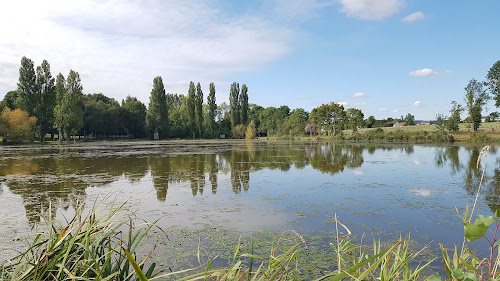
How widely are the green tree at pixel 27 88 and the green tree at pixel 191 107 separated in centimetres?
2531

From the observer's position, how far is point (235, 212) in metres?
6.80

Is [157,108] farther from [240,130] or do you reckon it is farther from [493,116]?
[493,116]

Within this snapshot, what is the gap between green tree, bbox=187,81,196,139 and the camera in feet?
203

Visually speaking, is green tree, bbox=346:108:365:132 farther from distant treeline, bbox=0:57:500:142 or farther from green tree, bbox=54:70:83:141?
green tree, bbox=54:70:83:141

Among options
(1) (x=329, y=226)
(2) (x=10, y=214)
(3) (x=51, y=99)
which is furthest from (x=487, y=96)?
(3) (x=51, y=99)

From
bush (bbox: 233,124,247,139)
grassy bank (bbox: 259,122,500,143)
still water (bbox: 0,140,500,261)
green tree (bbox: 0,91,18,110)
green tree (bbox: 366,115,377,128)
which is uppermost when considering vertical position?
green tree (bbox: 0,91,18,110)

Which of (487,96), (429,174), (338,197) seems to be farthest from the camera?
(487,96)

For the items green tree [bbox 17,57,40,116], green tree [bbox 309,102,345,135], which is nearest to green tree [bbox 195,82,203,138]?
green tree [bbox 309,102,345,135]

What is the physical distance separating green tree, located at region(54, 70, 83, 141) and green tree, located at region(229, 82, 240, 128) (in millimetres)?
30070

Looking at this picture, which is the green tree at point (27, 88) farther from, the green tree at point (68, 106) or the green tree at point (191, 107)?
the green tree at point (191, 107)

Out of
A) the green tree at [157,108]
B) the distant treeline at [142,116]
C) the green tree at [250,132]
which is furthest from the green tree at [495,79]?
the green tree at [157,108]

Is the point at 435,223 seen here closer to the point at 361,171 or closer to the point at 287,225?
the point at 287,225

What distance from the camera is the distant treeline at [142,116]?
42.8 m

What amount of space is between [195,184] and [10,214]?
16.4 feet
